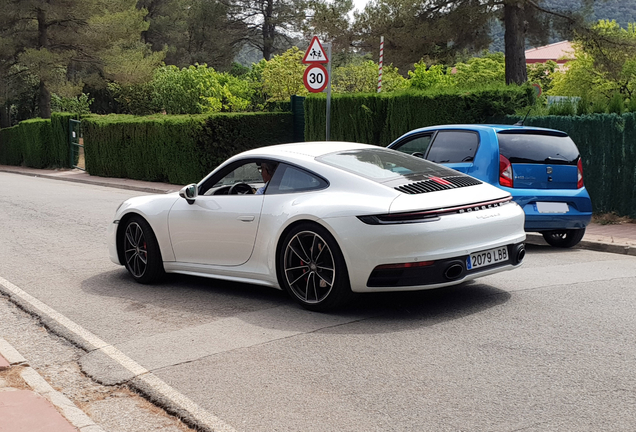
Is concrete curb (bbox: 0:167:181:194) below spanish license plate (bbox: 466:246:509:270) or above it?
below

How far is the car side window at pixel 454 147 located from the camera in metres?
9.77

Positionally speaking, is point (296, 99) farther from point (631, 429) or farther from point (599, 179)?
point (631, 429)

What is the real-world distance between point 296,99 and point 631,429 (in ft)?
65.0

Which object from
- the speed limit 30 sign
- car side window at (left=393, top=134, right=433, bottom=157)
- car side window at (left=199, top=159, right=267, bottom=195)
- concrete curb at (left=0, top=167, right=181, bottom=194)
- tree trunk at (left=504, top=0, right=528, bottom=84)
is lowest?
concrete curb at (left=0, top=167, right=181, bottom=194)

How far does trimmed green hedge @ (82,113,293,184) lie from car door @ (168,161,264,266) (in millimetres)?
14143

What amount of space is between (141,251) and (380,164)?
106 inches

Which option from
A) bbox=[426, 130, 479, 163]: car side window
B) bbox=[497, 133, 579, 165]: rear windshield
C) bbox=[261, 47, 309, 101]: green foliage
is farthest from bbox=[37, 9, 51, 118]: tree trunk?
bbox=[497, 133, 579, 165]: rear windshield

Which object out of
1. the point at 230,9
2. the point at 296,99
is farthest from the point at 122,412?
the point at 230,9

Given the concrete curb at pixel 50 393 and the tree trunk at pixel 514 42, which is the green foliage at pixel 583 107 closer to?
the concrete curb at pixel 50 393

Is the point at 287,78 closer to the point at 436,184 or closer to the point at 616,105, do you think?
the point at 616,105

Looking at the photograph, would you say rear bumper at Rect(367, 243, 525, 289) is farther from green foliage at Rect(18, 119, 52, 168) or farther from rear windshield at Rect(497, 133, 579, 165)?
green foliage at Rect(18, 119, 52, 168)

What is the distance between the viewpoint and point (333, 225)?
19.8 feet

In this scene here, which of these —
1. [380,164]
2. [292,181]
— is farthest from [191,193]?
[380,164]

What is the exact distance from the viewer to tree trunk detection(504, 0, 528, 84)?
1061 inches
